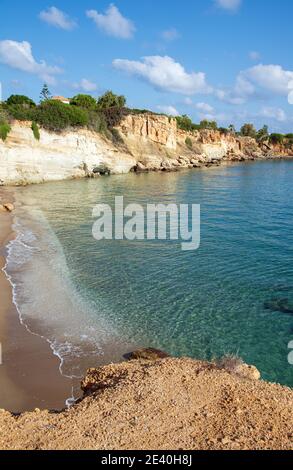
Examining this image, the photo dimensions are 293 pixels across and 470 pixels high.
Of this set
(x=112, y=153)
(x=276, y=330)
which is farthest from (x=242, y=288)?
(x=112, y=153)

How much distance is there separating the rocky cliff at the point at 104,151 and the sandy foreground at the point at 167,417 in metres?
41.3

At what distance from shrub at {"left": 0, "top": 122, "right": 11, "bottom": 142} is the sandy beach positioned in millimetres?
36855

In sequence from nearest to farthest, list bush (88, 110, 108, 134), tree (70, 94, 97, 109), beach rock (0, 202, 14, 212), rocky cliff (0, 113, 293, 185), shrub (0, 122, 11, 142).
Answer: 1. beach rock (0, 202, 14, 212)
2. shrub (0, 122, 11, 142)
3. rocky cliff (0, 113, 293, 185)
4. bush (88, 110, 108, 134)
5. tree (70, 94, 97, 109)

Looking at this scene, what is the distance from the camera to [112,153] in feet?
202

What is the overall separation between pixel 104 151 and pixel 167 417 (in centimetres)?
5731

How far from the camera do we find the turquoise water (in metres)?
10.5

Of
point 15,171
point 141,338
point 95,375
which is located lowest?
point 141,338

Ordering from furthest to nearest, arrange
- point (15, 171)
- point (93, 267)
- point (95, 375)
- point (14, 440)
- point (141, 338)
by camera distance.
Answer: point (15, 171) < point (93, 267) < point (141, 338) < point (95, 375) < point (14, 440)

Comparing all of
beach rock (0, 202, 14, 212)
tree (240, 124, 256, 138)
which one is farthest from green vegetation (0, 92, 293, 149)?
tree (240, 124, 256, 138)

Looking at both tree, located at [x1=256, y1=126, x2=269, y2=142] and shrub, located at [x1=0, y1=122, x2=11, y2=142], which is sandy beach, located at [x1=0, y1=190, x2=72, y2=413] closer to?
shrub, located at [x1=0, y1=122, x2=11, y2=142]

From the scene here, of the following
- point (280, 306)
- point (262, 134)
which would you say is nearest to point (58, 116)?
point (280, 306)

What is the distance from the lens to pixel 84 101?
7644 centimetres

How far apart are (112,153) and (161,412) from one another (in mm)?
58721

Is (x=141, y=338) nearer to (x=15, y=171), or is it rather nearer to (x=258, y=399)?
(x=258, y=399)
